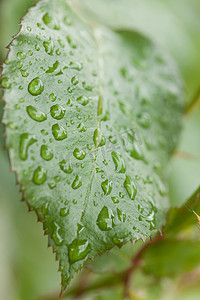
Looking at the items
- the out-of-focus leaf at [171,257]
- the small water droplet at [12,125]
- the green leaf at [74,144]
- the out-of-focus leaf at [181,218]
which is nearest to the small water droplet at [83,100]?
the green leaf at [74,144]

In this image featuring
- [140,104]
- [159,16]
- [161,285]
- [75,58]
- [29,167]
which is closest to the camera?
[29,167]

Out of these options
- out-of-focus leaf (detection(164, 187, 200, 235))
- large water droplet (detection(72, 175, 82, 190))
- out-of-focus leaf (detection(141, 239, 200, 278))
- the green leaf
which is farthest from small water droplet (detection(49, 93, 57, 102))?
out-of-focus leaf (detection(141, 239, 200, 278))

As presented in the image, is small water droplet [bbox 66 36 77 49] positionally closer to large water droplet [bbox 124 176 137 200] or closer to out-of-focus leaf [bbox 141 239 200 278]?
large water droplet [bbox 124 176 137 200]

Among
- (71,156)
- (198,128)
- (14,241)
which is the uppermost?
(71,156)

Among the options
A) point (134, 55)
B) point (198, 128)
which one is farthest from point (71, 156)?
point (198, 128)

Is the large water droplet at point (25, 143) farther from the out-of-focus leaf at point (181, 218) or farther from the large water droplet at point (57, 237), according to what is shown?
the out-of-focus leaf at point (181, 218)

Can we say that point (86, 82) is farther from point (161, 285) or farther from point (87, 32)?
point (161, 285)

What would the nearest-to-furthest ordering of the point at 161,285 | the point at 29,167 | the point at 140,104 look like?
the point at 29,167 < the point at 140,104 < the point at 161,285

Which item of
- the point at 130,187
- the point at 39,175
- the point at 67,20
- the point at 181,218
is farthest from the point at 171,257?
the point at 67,20
